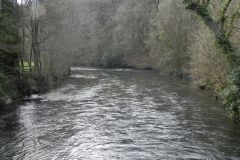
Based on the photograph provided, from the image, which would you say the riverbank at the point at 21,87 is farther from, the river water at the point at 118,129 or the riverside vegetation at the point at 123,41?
the river water at the point at 118,129

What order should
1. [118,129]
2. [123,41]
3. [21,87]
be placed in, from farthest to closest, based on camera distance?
[123,41]
[21,87]
[118,129]

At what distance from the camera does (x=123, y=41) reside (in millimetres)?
92625

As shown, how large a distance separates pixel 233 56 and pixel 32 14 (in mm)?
29295

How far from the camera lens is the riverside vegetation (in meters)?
21.7

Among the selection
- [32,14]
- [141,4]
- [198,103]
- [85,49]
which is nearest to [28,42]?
[32,14]

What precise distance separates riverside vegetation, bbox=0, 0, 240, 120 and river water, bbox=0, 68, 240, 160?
2.35 metres

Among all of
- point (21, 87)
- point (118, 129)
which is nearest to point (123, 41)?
point (21, 87)

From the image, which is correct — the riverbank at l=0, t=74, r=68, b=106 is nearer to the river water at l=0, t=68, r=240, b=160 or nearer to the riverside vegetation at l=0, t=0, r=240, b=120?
the riverside vegetation at l=0, t=0, r=240, b=120

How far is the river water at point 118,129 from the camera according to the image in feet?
56.8

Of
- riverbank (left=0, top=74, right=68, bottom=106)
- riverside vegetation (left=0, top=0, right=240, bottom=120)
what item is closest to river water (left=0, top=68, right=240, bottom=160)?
riverbank (left=0, top=74, right=68, bottom=106)

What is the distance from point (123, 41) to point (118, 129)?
71.9 m

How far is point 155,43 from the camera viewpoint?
72.5m

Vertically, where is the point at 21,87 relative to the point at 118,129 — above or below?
above

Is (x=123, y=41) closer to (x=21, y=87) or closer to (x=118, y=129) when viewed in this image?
(x=21, y=87)
